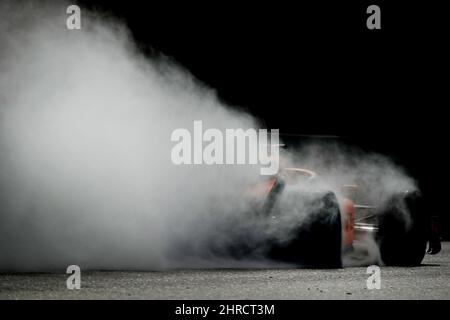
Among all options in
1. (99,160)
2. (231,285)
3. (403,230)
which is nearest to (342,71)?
(403,230)

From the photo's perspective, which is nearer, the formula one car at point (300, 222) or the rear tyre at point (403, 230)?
the formula one car at point (300, 222)

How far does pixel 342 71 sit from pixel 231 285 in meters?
18.0

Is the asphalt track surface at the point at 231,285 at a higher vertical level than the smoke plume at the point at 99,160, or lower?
lower

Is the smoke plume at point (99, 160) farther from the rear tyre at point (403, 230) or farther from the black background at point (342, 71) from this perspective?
the black background at point (342, 71)

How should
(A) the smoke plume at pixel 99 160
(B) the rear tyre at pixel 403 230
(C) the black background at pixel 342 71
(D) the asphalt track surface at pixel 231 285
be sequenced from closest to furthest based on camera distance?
(D) the asphalt track surface at pixel 231 285 → (A) the smoke plume at pixel 99 160 → (B) the rear tyre at pixel 403 230 → (C) the black background at pixel 342 71

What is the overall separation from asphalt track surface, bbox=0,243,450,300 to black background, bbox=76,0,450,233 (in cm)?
1251

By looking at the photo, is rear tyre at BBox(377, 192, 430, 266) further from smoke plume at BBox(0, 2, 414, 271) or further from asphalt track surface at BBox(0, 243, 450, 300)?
asphalt track surface at BBox(0, 243, 450, 300)

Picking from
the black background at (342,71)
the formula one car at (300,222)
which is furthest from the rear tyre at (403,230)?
the black background at (342,71)

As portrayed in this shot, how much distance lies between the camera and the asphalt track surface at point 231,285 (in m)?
6.72

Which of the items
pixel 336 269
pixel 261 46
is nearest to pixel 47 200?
pixel 336 269

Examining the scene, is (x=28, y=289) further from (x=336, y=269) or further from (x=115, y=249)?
(x=336, y=269)

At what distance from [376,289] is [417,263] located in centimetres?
359

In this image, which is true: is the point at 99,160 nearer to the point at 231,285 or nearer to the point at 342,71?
the point at 231,285

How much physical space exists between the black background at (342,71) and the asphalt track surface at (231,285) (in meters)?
12.5
